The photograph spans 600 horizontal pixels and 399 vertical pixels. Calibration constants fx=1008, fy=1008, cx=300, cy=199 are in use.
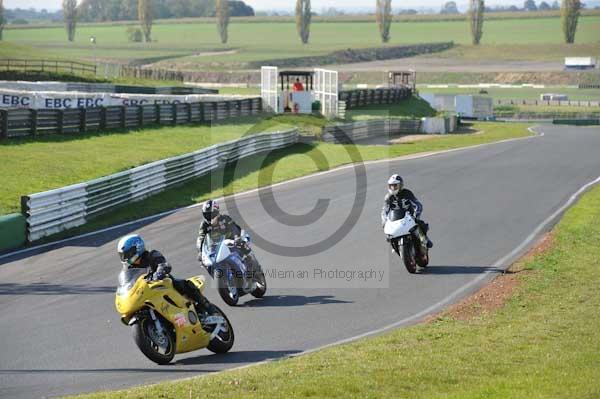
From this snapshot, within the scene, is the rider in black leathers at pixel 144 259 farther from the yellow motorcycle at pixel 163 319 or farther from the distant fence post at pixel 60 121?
the distant fence post at pixel 60 121

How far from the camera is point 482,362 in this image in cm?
1138

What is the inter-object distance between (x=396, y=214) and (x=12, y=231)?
861 cm

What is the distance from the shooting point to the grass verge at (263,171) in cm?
2709

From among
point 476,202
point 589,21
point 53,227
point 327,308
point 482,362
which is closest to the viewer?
point 482,362

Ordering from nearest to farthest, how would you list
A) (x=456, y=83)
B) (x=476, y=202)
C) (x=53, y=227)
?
(x=53, y=227)
(x=476, y=202)
(x=456, y=83)

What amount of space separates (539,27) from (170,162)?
168 metres

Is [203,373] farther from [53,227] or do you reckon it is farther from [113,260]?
[53,227]

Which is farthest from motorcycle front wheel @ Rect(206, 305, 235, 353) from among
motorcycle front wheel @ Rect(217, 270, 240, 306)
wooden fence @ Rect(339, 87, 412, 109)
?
wooden fence @ Rect(339, 87, 412, 109)

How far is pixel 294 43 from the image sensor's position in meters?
180

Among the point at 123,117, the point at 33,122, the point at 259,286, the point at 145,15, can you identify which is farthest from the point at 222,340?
the point at 145,15

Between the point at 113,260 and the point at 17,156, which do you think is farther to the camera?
the point at 17,156

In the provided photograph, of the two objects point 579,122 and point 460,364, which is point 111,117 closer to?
point 460,364

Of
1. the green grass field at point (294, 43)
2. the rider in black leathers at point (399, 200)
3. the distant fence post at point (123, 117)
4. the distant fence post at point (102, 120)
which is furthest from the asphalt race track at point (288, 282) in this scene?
the green grass field at point (294, 43)

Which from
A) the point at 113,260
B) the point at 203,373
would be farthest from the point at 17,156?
the point at 203,373
